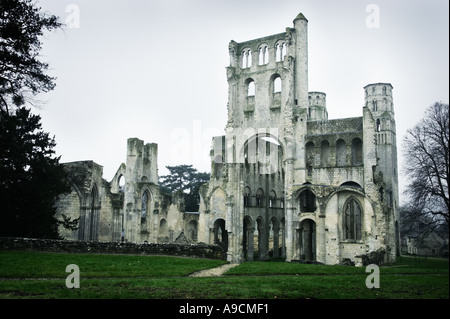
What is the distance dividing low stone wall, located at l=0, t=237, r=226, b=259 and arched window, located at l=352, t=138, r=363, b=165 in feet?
49.3

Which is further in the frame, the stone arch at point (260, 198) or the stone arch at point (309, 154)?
the stone arch at point (260, 198)

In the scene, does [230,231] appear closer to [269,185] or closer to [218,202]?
[218,202]

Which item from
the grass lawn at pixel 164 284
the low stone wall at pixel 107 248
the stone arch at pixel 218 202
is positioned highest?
the stone arch at pixel 218 202

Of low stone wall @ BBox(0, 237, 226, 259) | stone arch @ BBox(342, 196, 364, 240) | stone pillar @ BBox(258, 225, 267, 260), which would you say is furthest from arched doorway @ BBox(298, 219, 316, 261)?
low stone wall @ BBox(0, 237, 226, 259)

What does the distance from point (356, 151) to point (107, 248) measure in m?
22.4

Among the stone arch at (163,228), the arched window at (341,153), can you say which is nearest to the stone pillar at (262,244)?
the stone arch at (163,228)

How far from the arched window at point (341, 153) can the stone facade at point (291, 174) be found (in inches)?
3.3

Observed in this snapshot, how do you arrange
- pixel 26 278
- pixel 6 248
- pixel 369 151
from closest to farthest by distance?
pixel 26 278
pixel 6 248
pixel 369 151

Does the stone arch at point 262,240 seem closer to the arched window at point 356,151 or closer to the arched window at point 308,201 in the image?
the arched window at point 308,201

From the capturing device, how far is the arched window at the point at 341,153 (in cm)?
3775
